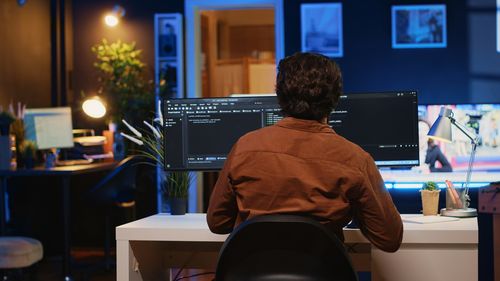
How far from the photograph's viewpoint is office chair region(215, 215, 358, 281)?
6.33ft

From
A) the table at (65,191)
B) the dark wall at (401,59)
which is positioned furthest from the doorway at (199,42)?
the table at (65,191)

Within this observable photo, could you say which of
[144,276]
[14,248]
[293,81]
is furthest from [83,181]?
[293,81]

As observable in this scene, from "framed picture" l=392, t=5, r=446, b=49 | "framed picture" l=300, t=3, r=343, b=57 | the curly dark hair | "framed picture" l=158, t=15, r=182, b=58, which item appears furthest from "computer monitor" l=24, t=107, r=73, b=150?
the curly dark hair

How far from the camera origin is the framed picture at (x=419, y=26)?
580 cm

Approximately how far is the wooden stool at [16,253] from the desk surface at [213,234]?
Result: 6.38 feet

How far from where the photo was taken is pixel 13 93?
6.14 meters

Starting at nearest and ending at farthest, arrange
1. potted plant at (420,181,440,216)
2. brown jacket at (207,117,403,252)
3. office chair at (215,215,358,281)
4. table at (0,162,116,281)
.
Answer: office chair at (215,215,358,281)
brown jacket at (207,117,403,252)
potted plant at (420,181,440,216)
table at (0,162,116,281)

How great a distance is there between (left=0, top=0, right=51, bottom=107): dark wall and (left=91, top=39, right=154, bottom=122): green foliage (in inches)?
18.5

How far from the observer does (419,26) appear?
19.1 feet

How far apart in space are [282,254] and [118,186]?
377 centimetres

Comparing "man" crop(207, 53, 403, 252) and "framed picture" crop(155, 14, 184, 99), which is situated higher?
"framed picture" crop(155, 14, 184, 99)

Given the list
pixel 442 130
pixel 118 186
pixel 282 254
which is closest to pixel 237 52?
pixel 118 186

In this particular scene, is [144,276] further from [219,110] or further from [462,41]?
[462,41]

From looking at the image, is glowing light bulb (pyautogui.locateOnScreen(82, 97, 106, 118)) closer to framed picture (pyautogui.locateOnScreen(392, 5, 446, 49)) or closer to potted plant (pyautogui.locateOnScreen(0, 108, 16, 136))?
potted plant (pyautogui.locateOnScreen(0, 108, 16, 136))
